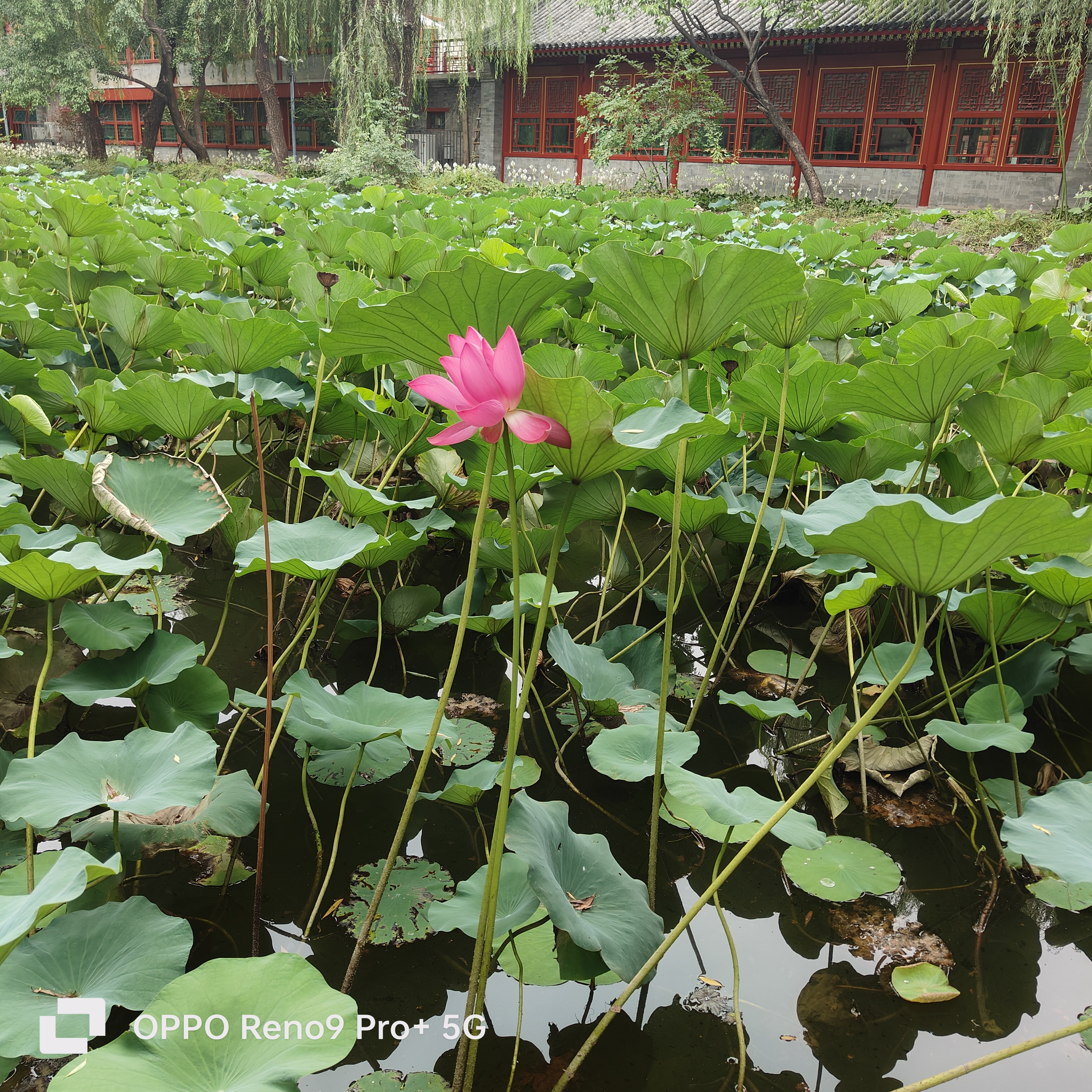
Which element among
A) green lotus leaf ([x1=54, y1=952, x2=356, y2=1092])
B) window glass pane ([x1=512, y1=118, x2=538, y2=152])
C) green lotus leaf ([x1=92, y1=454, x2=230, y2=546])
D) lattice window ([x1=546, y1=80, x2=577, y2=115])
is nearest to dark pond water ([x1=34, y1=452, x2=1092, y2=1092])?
green lotus leaf ([x1=54, y1=952, x2=356, y2=1092])

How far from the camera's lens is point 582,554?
1.91 meters

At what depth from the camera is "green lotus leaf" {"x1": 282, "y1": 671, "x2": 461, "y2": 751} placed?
855mm

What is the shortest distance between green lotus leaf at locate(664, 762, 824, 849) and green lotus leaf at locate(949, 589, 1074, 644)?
0.50 m

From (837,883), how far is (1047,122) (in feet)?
48.3

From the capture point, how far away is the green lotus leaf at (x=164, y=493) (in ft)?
3.45

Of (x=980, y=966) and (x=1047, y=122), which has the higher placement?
(x=1047, y=122)

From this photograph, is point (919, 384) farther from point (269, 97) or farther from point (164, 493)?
point (269, 97)

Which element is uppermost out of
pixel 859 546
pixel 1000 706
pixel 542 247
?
pixel 542 247

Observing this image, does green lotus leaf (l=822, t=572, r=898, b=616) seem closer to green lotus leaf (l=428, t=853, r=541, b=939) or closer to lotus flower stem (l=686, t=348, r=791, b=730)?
lotus flower stem (l=686, t=348, r=791, b=730)

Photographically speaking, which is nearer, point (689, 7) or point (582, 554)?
point (582, 554)

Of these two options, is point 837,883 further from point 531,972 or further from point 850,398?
point 850,398

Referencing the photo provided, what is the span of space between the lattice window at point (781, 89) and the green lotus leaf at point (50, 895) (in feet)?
51.6

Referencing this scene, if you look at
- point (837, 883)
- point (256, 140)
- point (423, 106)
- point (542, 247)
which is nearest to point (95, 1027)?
point (837, 883)

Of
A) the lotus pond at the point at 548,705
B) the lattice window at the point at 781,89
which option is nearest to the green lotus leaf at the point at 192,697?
the lotus pond at the point at 548,705
